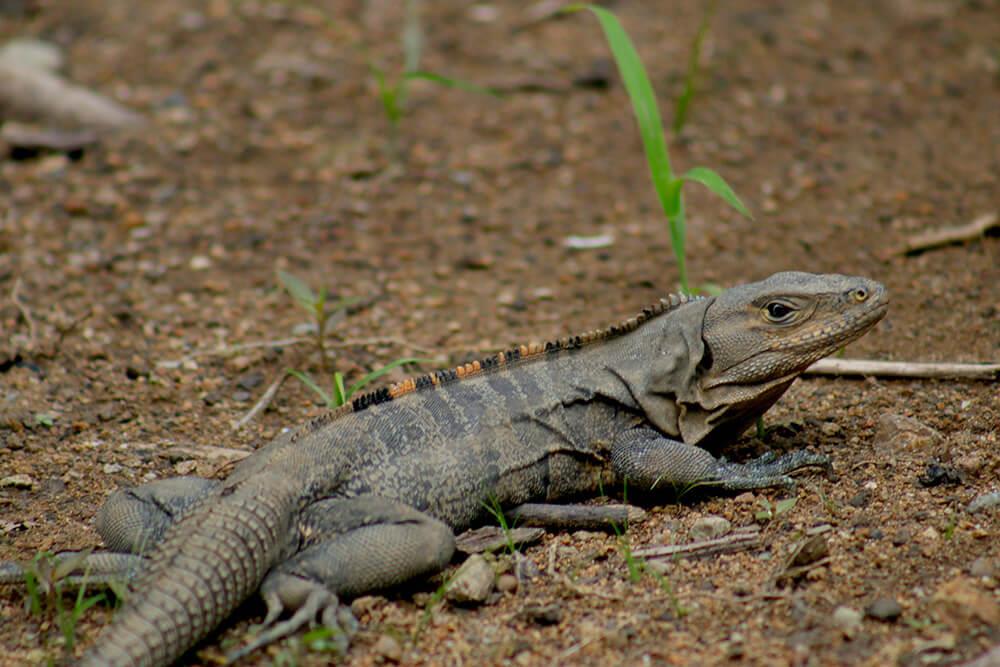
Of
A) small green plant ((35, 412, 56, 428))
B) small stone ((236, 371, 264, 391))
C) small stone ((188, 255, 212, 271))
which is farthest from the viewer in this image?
small stone ((188, 255, 212, 271))

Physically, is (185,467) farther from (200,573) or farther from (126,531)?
(200,573)

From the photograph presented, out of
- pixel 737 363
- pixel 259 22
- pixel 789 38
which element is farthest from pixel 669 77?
pixel 737 363

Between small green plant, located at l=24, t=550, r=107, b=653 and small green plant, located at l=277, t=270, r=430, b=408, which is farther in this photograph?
small green plant, located at l=277, t=270, r=430, b=408

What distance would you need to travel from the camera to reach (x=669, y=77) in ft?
32.6

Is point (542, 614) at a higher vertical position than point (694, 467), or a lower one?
lower

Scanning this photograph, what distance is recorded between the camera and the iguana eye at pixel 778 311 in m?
4.96

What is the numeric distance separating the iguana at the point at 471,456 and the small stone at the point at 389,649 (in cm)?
17

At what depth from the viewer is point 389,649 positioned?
157 inches

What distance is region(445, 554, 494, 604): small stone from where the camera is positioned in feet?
13.9

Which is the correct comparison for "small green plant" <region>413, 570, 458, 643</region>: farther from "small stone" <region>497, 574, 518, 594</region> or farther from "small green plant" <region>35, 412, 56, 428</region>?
"small green plant" <region>35, 412, 56, 428</region>

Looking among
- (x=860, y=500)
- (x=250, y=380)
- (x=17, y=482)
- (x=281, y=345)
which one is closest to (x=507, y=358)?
(x=860, y=500)

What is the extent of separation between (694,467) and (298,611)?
6.18ft

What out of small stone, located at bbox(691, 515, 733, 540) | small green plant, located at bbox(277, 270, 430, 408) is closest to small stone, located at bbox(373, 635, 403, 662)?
small stone, located at bbox(691, 515, 733, 540)

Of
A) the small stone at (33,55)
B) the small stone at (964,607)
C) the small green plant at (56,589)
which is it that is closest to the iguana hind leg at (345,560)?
the small green plant at (56,589)
